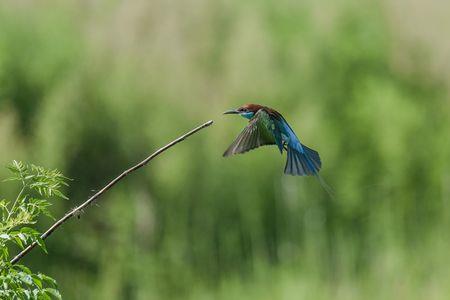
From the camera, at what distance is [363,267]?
20.2 ft

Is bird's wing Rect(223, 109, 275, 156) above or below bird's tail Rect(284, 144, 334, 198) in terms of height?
above

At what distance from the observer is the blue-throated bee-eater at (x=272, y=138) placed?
5.93 feet

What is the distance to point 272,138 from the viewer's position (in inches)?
73.6

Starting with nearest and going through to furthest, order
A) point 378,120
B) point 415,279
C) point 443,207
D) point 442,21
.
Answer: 1. point 415,279
2. point 443,207
3. point 378,120
4. point 442,21

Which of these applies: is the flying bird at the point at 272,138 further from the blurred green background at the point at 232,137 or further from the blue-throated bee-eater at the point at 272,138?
the blurred green background at the point at 232,137

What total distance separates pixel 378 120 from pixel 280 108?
0.72 metres

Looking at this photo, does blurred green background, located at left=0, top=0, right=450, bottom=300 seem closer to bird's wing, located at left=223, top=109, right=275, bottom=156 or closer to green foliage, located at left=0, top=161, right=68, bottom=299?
bird's wing, located at left=223, top=109, right=275, bottom=156

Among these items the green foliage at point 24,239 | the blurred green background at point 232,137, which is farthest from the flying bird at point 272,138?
the blurred green background at point 232,137

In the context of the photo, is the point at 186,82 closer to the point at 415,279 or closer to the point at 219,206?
the point at 219,206

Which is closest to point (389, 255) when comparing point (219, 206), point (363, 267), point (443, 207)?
point (363, 267)

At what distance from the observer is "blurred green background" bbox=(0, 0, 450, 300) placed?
20.0 ft

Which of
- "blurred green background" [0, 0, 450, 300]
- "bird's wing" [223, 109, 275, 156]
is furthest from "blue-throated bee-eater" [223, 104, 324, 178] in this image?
"blurred green background" [0, 0, 450, 300]

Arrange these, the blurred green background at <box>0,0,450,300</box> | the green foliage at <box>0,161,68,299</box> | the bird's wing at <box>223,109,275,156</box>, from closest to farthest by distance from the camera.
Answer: the green foliage at <box>0,161,68,299</box>
the bird's wing at <box>223,109,275,156</box>
the blurred green background at <box>0,0,450,300</box>

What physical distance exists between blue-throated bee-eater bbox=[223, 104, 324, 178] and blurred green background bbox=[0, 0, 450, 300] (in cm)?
372
